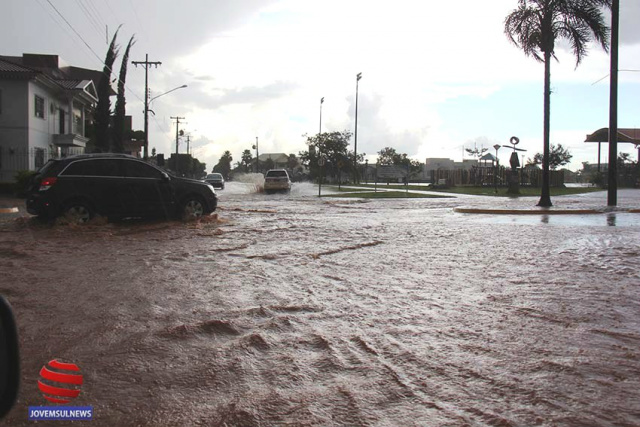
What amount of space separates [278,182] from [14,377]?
123 ft

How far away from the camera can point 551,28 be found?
2164 cm

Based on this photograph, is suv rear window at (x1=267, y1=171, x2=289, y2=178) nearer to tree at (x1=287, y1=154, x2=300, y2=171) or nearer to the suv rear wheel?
the suv rear wheel

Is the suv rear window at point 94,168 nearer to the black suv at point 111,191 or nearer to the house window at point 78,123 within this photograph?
the black suv at point 111,191

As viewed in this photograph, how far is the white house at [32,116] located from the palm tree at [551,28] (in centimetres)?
2499

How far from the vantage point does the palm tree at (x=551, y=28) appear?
2130 cm

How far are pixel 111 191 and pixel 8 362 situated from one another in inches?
464

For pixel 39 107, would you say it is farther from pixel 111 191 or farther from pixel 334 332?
pixel 334 332

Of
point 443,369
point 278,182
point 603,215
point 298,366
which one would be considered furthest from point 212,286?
point 278,182

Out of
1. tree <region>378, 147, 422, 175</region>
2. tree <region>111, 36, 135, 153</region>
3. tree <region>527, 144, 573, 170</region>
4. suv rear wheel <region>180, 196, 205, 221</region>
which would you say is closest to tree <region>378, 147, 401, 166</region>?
tree <region>378, 147, 422, 175</region>

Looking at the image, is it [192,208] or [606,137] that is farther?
[606,137]

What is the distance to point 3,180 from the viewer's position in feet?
100

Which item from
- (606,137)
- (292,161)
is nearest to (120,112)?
(606,137)

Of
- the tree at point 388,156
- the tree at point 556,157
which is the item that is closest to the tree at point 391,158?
the tree at point 388,156

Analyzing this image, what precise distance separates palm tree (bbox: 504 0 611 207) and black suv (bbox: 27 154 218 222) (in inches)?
546
